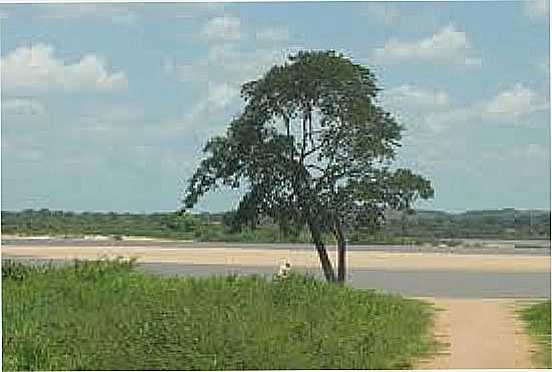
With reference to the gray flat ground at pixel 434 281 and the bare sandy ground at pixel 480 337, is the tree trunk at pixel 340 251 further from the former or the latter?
the gray flat ground at pixel 434 281

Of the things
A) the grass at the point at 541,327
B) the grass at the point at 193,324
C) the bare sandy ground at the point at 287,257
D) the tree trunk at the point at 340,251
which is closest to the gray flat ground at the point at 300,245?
the bare sandy ground at the point at 287,257

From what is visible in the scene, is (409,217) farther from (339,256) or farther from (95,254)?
(95,254)

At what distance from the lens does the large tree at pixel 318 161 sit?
10.9 meters

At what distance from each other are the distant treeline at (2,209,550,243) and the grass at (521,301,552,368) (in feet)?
2.44

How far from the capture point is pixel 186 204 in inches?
407

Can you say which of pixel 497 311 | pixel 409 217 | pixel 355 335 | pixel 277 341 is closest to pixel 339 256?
pixel 409 217

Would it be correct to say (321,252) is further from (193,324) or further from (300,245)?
(193,324)

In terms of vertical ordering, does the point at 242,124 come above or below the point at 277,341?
above

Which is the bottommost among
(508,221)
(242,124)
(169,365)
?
(169,365)

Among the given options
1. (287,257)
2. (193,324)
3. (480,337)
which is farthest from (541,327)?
(193,324)

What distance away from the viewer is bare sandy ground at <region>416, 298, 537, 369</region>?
8359 mm

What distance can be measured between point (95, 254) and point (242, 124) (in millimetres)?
3761

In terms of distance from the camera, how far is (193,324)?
25.8 feet

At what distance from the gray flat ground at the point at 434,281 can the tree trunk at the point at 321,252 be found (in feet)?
4.84
